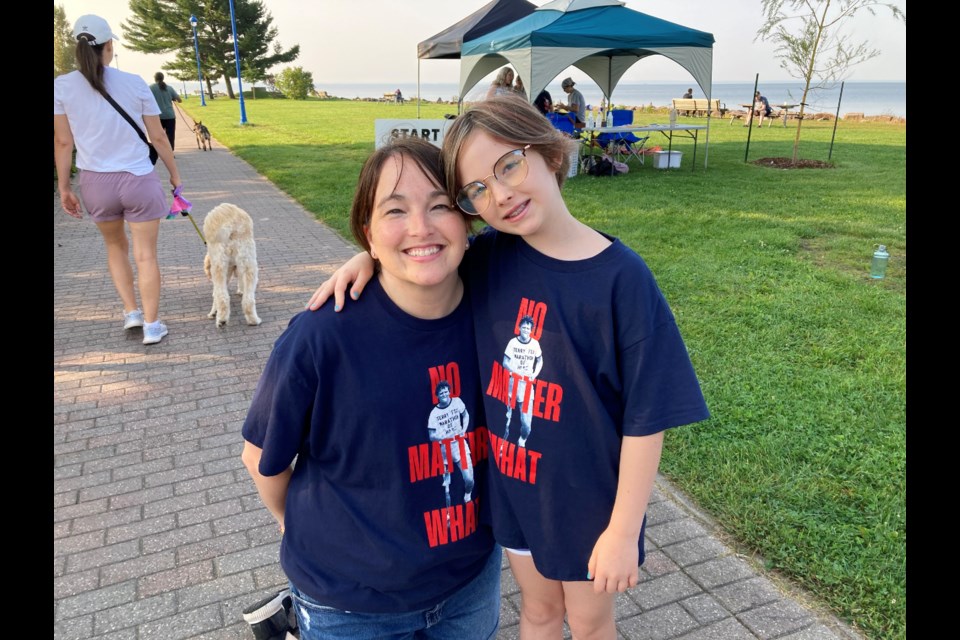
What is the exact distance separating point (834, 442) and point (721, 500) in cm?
94

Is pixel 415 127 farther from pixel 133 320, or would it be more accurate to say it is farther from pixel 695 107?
pixel 695 107

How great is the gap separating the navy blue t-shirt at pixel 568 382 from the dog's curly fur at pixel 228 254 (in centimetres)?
425

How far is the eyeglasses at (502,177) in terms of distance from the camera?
4.91 feet

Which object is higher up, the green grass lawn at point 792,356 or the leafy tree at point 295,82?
the leafy tree at point 295,82

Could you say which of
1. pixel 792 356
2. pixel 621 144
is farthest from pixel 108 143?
pixel 621 144

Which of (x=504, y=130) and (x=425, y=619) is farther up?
(x=504, y=130)

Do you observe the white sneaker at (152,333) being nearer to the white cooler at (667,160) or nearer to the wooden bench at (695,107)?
the white cooler at (667,160)

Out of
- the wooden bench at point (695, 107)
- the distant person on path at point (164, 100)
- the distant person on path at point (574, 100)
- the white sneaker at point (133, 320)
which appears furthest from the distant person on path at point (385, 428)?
the wooden bench at point (695, 107)

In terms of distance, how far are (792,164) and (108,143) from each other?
13.7 m

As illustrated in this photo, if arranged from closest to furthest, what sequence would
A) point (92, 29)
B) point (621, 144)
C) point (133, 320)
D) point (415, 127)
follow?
point (92, 29) → point (133, 320) → point (415, 127) → point (621, 144)

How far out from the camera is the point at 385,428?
5.07 feet

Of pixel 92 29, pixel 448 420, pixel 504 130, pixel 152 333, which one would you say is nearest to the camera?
pixel 504 130
